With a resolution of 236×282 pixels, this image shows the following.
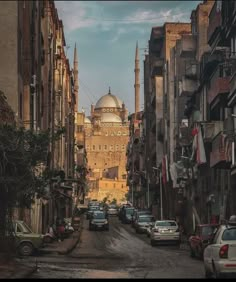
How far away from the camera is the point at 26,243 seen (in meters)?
35.6

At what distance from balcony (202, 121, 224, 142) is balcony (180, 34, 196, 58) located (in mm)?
24448

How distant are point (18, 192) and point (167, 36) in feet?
231

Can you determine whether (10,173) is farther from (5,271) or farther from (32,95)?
(32,95)

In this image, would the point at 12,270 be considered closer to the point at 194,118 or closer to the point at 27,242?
the point at 27,242

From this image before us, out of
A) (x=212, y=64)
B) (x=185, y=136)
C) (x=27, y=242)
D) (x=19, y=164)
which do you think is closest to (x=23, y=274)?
(x=19, y=164)

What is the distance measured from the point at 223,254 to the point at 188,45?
56270mm

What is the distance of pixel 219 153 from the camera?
43.6m

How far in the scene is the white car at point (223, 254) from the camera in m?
19.8

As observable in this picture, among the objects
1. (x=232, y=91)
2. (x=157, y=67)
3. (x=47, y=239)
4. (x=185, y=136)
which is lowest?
(x=47, y=239)

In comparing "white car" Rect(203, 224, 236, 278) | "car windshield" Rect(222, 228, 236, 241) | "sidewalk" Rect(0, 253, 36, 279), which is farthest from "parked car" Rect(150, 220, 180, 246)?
"car windshield" Rect(222, 228, 236, 241)

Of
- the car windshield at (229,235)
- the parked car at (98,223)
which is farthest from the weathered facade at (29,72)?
the car windshield at (229,235)

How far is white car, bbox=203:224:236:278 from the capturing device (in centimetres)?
1975

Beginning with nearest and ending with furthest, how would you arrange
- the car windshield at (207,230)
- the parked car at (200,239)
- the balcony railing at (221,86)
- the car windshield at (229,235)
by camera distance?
the car windshield at (229,235) < the parked car at (200,239) < the car windshield at (207,230) < the balcony railing at (221,86)

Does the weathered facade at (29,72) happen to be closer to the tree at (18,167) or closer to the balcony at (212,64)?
the tree at (18,167)
